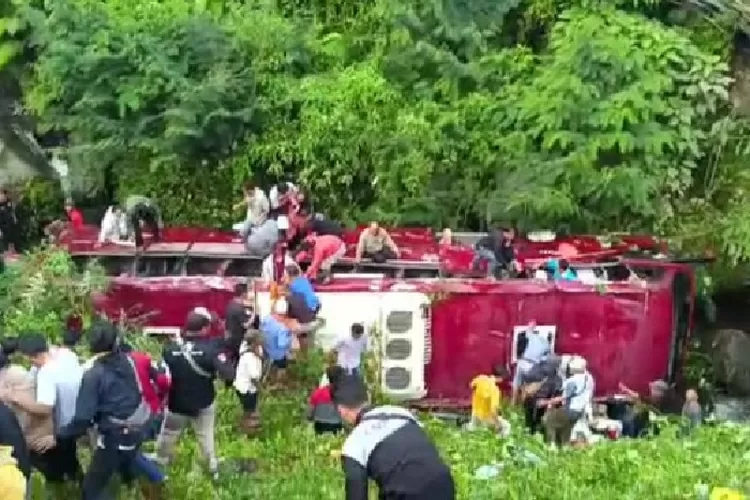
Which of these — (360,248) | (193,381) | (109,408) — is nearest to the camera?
(109,408)

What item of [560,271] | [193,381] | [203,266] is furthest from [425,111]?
[193,381]

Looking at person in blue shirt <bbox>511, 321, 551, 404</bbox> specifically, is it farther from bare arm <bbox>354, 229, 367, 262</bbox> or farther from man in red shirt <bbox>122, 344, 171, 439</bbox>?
man in red shirt <bbox>122, 344, 171, 439</bbox>

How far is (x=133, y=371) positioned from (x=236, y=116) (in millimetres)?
11085

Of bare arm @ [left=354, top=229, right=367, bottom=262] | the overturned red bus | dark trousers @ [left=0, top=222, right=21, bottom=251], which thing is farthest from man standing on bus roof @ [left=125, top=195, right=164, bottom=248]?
dark trousers @ [left=0, top=222, right=21, bottom=251]

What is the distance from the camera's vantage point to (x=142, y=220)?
648 inches

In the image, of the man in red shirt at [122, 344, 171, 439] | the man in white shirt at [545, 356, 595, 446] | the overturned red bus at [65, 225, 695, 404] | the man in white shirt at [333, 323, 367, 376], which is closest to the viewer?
the man in red shirt at [122, 344, 171, 439]

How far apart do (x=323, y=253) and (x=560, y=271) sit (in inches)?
109

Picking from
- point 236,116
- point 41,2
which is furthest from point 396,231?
point 41,2

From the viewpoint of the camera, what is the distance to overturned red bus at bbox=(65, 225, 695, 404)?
15.1 metres

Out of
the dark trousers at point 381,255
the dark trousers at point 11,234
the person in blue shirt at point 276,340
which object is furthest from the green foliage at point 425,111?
the person in blue shirt at point 276,340

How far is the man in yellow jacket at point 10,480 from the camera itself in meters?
7.16

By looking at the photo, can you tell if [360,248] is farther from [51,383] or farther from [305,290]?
[51,383]

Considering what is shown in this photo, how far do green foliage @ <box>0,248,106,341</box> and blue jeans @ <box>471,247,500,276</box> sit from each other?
4.12 metres

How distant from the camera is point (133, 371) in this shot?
8.87 meters
